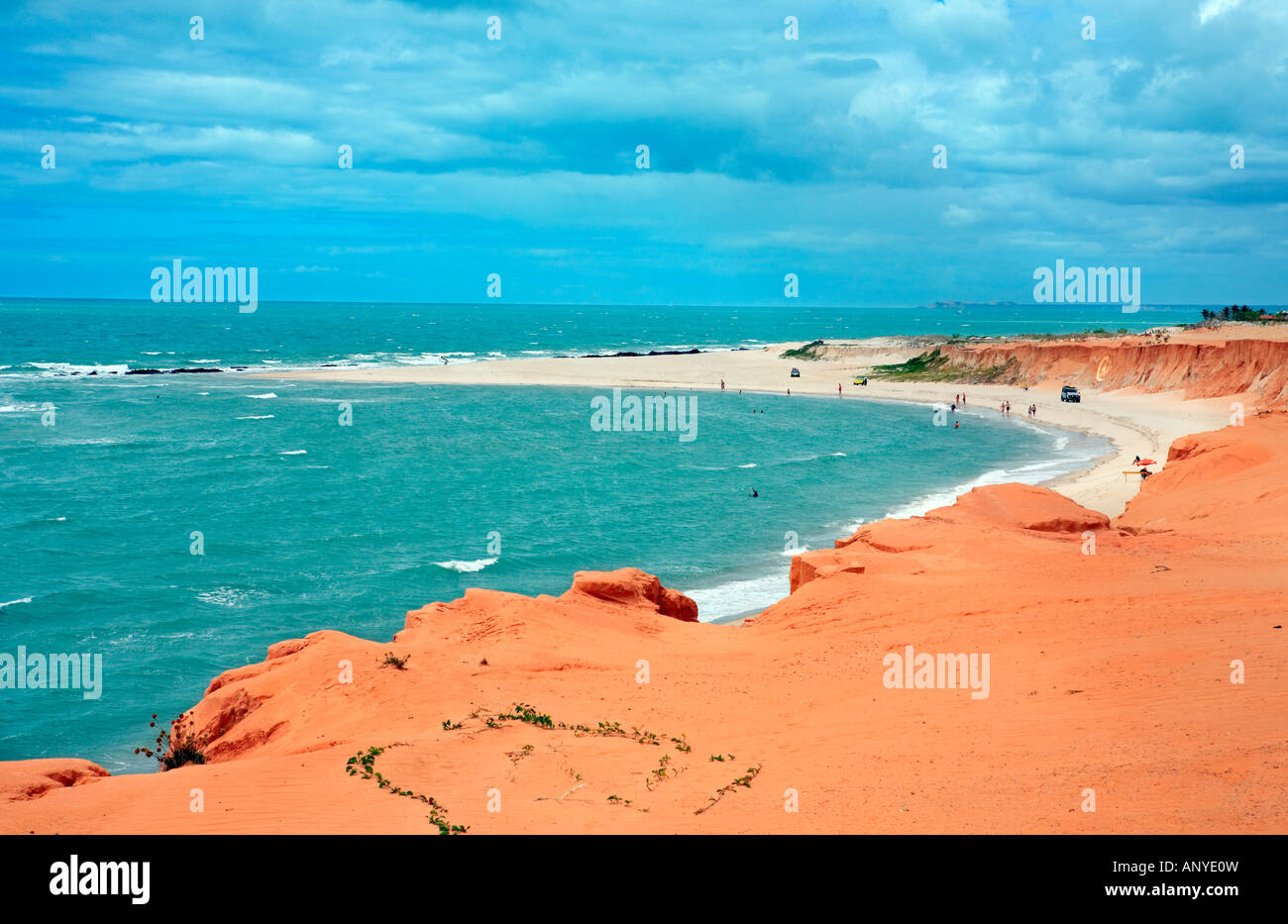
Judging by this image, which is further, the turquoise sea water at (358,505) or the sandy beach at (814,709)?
the turquoise sea water at (358,505)

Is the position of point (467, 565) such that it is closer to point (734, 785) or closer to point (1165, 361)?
point (734, 785)

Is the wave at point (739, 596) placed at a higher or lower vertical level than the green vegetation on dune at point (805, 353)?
lower

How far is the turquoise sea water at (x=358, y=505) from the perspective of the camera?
25.3 meters

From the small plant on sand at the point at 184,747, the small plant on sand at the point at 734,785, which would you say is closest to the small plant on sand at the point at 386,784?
the small plant on sand at the point at 734,785

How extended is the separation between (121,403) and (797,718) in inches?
2955

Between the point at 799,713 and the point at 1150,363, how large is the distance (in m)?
71.0

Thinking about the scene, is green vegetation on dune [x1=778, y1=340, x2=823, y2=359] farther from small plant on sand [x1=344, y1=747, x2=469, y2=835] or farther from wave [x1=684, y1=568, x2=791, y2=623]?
small plant on sand [x1=344, y1=747, x2=469, y2=835]

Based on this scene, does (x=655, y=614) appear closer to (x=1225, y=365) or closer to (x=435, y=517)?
(x=435, y=517)

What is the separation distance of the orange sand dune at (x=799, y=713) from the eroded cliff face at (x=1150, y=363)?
45461mm

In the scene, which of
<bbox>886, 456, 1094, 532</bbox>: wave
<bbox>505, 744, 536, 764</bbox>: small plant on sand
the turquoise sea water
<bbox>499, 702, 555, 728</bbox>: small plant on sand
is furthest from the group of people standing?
<bbox>505, 744, 536, 764</bbox>: small plant on sand

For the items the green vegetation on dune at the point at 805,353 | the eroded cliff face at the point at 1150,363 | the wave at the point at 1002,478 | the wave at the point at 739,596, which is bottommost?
the wave at the point at 739,596

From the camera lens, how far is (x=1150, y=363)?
72.8 m

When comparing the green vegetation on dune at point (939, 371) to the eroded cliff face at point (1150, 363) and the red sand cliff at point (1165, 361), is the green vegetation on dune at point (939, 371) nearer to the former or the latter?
the eroded cliff face at point (1150, 363)

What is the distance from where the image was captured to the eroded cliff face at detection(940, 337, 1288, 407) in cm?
5953
